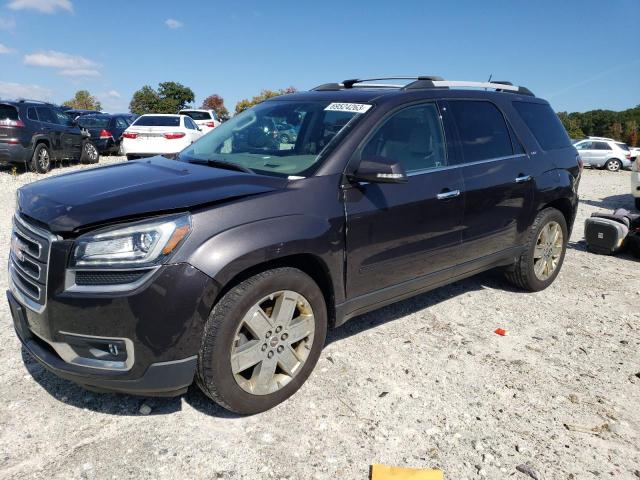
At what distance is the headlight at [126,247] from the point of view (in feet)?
7.55

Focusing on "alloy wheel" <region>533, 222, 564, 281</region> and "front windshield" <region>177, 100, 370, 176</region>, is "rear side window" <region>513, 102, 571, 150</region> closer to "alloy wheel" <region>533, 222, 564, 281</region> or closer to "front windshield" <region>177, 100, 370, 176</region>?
"alloy wheel" <region>533, 222, 564, 281</region>

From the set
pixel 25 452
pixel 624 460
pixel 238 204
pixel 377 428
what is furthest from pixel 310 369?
pixel 624 460

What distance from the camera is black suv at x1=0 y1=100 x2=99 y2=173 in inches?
456

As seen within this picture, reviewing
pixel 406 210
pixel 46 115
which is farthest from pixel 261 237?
pixel 46 115

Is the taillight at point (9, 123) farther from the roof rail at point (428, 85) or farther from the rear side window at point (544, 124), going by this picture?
the rear side window at point (544, 124)

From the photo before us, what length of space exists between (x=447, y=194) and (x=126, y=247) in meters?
2.22

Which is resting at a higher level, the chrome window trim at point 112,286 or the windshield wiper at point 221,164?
the windshield wiper at point 221,164

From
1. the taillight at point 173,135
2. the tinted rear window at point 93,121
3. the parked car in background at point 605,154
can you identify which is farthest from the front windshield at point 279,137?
the parked car in background at point 605,154

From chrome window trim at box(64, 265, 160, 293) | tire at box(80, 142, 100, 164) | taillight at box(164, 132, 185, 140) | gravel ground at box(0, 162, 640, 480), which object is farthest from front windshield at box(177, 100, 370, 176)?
tire at box(80, 142, 100, 164)

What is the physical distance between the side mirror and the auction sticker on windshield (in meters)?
0.51

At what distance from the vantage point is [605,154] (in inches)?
953

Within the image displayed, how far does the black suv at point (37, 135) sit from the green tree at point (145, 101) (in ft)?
168

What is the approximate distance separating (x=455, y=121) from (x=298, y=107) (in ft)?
Answer: 3.92

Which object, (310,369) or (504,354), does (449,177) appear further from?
(310,369)
